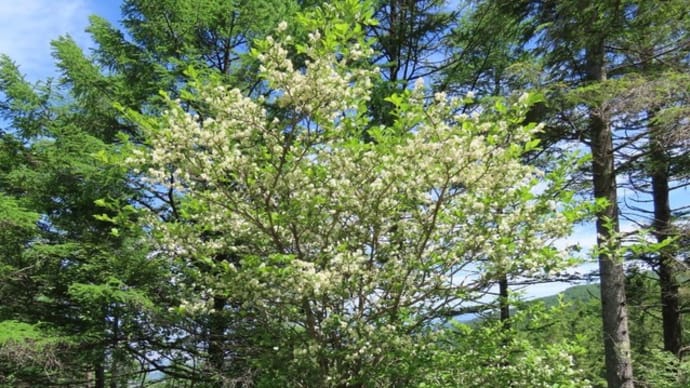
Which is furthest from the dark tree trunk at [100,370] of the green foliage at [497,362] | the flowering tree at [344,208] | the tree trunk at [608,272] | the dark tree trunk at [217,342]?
the tree trunk at [608,272]

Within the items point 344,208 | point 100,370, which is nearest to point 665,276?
point 344,208

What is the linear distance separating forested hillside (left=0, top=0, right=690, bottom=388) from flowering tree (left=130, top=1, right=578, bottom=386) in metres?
0.02

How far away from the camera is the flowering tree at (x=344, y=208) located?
352 cm

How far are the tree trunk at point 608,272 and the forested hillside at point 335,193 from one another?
0.09 feet

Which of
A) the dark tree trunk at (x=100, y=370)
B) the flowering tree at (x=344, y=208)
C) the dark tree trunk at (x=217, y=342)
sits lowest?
the dark tree trunk at (x=100, y=370)

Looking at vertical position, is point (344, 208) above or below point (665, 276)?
above

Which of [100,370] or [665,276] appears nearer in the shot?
[100,370]

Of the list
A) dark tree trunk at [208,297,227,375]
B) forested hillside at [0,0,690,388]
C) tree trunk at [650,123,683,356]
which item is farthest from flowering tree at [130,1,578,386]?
tree trunk at [650,123,683,356]

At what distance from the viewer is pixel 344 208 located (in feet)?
13.3

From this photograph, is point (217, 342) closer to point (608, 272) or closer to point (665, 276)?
point (608, 272)

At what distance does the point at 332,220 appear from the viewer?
4.30 metres

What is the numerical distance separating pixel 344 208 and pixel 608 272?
4.11m

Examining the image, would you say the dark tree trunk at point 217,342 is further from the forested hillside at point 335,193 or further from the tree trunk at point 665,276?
the tree trunk at point 665,276

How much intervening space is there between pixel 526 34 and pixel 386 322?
18.7ft
